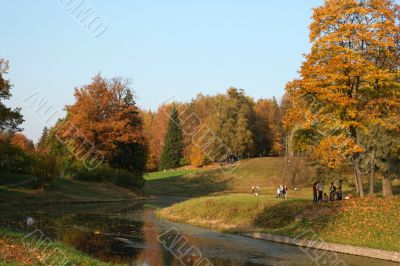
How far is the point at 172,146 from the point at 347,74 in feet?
329

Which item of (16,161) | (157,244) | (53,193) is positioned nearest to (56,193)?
(53,193)

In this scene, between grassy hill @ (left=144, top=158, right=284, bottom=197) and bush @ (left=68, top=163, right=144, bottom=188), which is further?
grassy hill @ (left=144, top=158, right=284, bottom=197)

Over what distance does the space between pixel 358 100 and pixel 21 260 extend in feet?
88.0

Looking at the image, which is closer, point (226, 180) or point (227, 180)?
point (227, 180)

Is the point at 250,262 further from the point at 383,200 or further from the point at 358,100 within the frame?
the point at 358,100

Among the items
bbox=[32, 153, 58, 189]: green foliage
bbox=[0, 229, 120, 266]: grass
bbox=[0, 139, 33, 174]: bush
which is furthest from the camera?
bbox=[0, 139, 33, 174]: bush

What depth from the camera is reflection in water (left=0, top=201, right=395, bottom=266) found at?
23.3m

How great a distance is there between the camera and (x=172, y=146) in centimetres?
13225

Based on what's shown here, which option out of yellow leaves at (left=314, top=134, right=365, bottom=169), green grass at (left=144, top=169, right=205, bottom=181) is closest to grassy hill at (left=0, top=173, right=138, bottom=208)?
yellow leaves at (left=314, top=134, right=365, bottom=169)

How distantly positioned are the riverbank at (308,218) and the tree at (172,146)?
8730cm

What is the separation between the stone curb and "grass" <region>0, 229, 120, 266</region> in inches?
601

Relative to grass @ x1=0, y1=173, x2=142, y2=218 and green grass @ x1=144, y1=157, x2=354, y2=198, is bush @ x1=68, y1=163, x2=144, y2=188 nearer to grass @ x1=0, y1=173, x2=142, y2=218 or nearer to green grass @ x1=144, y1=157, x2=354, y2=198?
grass @ x1=0, y1=173, x2=142, y2=218

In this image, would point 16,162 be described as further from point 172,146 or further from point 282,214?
point 172,146

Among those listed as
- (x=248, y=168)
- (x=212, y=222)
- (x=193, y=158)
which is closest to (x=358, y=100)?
(x=212, y=222)
